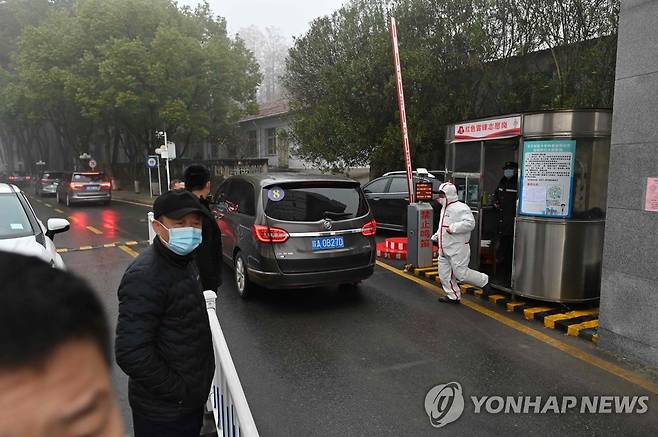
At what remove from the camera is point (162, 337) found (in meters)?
2.26

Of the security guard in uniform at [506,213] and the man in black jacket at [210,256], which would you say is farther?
the security guard in uniform at [506,213]

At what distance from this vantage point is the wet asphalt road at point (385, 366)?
363cm

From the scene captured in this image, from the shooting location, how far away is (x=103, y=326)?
65 centimetres

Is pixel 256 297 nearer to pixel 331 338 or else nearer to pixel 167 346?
pixel 331 338

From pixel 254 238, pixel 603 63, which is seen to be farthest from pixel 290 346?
pixel 603 63

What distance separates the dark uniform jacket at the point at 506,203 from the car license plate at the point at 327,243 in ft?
8.48

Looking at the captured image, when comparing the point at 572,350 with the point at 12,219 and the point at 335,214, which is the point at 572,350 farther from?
the point at 12,219

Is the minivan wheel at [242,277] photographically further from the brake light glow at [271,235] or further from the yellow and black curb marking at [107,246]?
the yellow and black curb marking at [107,246]

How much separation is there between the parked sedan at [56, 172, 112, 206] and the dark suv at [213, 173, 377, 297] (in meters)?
16.6

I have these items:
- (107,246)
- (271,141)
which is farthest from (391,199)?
(271,141)

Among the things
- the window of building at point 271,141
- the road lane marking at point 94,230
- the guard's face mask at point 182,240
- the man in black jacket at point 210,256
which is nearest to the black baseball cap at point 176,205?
the guard's face mask at point 182,240

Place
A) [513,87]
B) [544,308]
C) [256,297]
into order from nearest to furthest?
1. [544,308]
2. [256,297]
3. [513,87]

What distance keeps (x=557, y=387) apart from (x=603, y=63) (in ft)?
30.6

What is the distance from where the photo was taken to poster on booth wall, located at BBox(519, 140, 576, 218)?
5746mm
